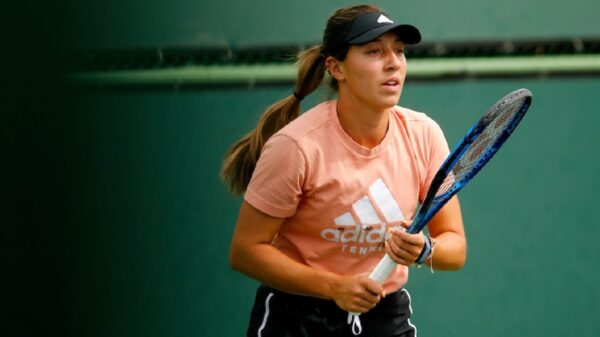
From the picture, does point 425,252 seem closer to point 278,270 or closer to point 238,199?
point 278,270

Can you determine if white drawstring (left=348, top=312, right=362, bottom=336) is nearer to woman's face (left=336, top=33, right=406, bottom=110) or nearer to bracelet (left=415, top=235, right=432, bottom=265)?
bracelet (left=415, top=235, right=432, bottom=265)

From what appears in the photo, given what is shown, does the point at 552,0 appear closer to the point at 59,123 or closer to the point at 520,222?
the point at 520,222

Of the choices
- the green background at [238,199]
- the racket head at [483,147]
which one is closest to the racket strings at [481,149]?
the racket head at [483,147]

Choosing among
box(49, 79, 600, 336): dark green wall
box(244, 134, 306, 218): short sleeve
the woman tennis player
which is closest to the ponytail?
the woman tennis player

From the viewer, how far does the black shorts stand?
7.05 feet

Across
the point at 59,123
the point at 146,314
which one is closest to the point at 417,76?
the point at 146,314

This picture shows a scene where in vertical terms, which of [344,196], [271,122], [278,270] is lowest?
[278,270]

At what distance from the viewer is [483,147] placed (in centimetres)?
207

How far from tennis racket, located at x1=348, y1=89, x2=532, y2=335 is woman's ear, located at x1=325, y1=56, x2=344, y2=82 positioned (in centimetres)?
29

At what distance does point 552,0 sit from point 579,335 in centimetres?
85

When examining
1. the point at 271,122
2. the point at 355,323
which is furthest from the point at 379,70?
the point at 355,323

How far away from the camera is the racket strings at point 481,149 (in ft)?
6.57

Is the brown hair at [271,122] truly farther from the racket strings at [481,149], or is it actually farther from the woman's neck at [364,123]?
the racket strings at [481,149]

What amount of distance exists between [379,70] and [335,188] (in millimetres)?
235
